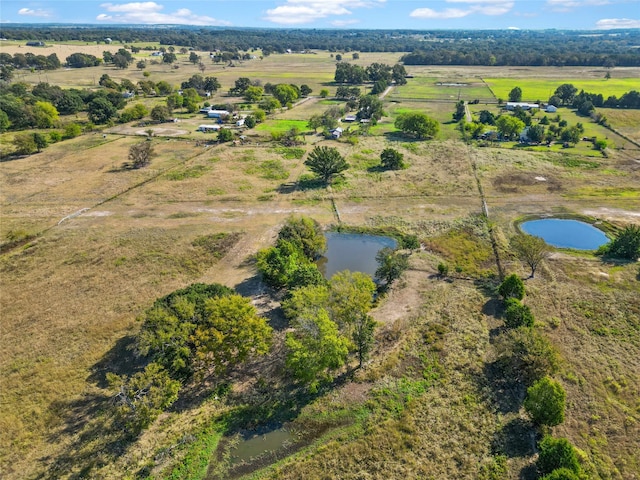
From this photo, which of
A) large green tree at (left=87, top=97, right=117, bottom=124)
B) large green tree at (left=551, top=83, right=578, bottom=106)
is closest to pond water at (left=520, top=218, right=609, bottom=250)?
large green tree at (left=551, top=83, right=578, bottom=106)

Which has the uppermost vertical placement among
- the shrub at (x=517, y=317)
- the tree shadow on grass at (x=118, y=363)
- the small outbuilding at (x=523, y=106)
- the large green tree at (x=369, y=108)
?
the small outbuilding at (x=523, y=106)

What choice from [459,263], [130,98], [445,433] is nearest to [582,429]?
[445,433]

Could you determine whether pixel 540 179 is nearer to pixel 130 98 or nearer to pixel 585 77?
pixel 130 98

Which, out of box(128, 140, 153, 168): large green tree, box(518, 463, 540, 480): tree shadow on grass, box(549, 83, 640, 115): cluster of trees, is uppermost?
box(549, 83, 640, 115): cluster of trees

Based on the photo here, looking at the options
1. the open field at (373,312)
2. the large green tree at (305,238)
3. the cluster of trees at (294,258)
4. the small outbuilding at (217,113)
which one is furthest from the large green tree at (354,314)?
the small outbuilding at (217,113)

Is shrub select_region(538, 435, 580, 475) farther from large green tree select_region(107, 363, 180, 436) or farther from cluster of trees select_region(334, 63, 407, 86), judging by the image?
cluster of trees select_region(334, 63, 407, 86)

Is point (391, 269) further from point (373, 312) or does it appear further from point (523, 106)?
point (523, 106)

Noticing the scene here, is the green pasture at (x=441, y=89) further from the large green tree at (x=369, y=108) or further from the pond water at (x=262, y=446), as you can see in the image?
the pond water at (x=262, y=446)
